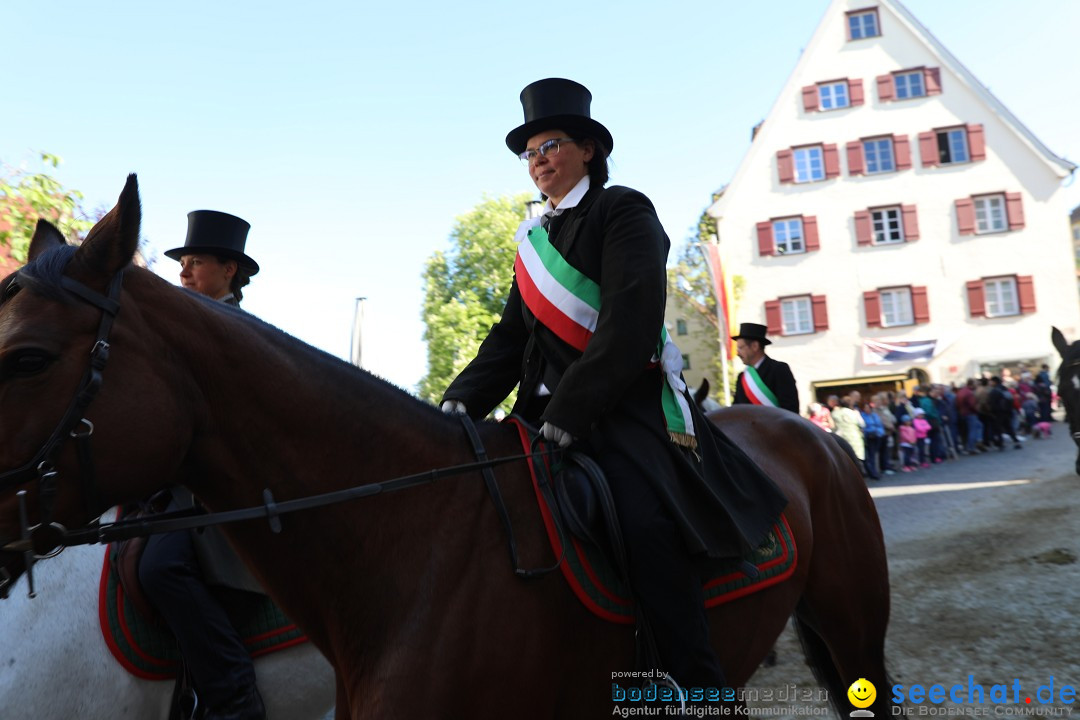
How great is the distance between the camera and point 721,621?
2826 mm

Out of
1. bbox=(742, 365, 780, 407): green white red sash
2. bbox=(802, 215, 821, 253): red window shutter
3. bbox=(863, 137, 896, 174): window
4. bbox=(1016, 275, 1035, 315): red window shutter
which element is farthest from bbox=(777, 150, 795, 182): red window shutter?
bbox=(742, 365, 780, 407): green white red sash

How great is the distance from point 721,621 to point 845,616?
3.47ft

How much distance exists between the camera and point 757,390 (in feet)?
26.0

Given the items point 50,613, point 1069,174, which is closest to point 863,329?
point 1069,174

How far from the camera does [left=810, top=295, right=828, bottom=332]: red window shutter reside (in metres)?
31.3

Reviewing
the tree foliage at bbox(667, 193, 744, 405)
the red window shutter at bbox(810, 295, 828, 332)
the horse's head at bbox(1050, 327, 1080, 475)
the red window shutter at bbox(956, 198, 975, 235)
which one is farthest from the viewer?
the tree foliage at bbox(667, 193, 744, 405)

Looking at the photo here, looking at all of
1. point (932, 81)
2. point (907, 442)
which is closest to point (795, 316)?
point (932, 81)

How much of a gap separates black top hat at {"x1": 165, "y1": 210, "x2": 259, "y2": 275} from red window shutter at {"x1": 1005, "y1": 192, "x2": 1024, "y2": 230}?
109 feet

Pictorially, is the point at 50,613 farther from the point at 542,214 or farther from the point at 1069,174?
the point at 1069,174

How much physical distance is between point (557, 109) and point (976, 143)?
3375 centimetres

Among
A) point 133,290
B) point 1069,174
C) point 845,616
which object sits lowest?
point 845,616

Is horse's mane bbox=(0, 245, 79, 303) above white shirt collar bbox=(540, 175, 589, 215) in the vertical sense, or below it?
below

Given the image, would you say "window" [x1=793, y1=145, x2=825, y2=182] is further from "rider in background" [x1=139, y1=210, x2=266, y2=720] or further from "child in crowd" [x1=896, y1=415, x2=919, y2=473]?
"rider in background" [x1=139, y1=210, x2=266, y2=720]

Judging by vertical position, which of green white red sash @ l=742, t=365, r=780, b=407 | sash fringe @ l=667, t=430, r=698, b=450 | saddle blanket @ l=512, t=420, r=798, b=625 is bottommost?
saddle blanket @ l=512, t=420, r=798, b=625
